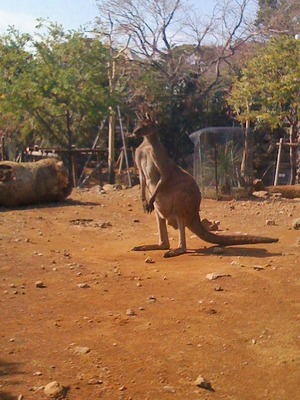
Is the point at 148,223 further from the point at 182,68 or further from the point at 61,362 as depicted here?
the point at 182,68

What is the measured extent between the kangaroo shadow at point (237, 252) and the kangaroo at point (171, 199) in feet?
0.40

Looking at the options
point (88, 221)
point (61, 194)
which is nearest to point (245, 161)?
point (61, 194)

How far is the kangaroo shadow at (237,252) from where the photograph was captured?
7.19m

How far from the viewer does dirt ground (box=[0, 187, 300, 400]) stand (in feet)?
12.1

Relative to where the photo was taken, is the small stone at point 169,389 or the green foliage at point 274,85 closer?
the small stone at point 169,389

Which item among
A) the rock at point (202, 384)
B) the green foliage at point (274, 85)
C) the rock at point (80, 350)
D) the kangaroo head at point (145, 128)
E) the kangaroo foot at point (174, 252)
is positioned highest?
the green foliage at point (274, 85)

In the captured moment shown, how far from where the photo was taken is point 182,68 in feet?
78.7

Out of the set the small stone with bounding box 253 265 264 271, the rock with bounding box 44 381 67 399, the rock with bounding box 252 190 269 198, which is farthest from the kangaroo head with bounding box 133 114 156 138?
the rock with bounding box 252 190 269 198

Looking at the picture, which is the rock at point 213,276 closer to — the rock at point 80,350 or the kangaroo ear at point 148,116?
the rock at point 80,350

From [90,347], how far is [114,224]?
609 cm

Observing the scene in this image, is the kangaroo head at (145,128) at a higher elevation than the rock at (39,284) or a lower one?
higher

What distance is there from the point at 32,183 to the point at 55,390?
343 inches

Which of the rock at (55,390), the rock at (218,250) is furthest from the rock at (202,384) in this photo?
the rock at (218,250)

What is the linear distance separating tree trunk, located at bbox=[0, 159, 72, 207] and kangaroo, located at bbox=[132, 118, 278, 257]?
4.22 m
